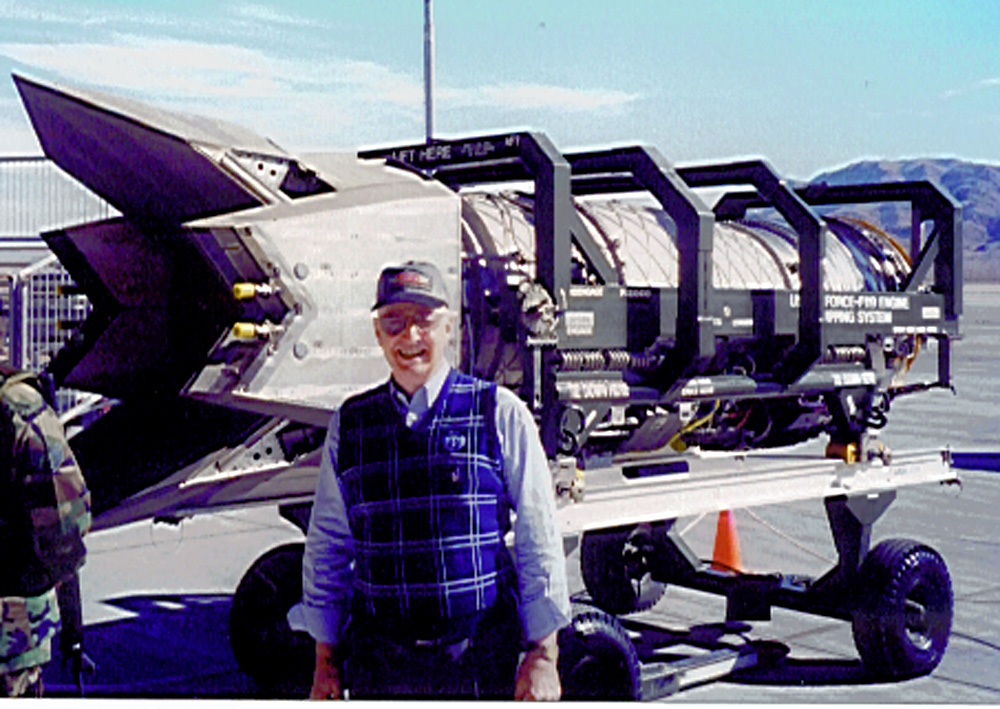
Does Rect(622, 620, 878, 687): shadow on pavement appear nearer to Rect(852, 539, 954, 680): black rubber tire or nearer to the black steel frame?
Rect(852, 539, 954, 680): black rubber tire

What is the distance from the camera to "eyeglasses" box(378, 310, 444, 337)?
11.4 feet

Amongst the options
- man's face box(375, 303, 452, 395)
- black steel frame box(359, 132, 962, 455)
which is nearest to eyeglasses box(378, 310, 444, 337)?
man's face box(375, 303, 452, 395)

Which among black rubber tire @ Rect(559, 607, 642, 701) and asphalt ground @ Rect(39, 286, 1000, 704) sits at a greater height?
black rubber tire @ Rect(559, 607, 642, 701)

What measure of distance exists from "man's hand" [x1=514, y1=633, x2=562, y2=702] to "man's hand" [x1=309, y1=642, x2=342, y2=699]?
0.49m

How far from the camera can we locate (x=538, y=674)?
337 centimetres

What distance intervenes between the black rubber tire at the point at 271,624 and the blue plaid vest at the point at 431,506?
215 cm

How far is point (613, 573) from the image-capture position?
7324 mm

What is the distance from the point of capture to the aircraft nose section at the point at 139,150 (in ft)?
13.9

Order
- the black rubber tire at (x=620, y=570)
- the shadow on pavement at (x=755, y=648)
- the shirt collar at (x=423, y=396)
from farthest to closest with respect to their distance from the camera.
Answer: the black rubber tire at (x=620, y=570) → the shadow on pavement at (x=755, y=648) → the shirt collar at (x=423, y=396)

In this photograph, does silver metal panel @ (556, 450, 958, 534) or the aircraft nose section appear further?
silver metal panel @ (556, 450, 958, 534)

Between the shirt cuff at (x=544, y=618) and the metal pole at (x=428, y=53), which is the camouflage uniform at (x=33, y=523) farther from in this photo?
the metal pole at (x=428, y=53)

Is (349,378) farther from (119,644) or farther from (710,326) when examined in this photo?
(119,644)

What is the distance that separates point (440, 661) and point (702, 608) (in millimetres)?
4396

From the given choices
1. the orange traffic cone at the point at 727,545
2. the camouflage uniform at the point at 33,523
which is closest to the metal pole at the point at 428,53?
the camouflage uniform at the point at 33,523
